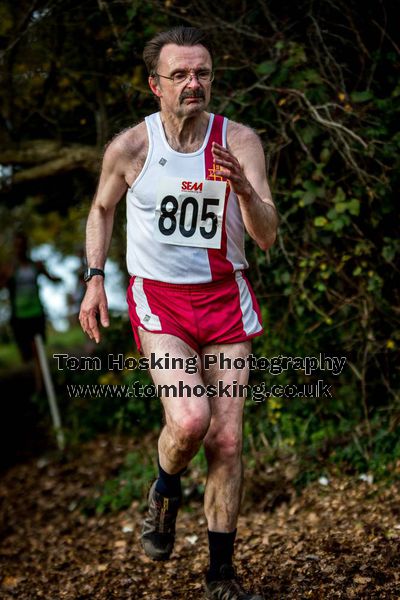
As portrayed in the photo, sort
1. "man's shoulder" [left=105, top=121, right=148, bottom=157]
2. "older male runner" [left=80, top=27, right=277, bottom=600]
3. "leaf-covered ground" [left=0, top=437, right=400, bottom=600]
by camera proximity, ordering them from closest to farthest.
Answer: "older male runner" [left=80, top=27, right=277, bottom=600] < "man's shoulder" [left=105, top=121, right=148, bottom=157] < "leaf-covered ground" [left=0, top=437, right=400, bottom=600]

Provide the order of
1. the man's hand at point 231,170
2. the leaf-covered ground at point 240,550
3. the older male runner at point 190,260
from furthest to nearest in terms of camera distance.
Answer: the leaf-covered ground at point 240,550 → the older male runner at point 190,260 → the man's hand at point 231,170

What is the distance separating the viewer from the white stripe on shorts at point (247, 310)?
3275 millimetres

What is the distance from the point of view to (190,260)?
10.4 ft

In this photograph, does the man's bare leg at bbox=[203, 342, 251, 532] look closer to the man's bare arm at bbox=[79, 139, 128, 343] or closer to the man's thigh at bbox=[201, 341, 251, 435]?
the man's thigh at bbox=[201, 341, 251, 435]

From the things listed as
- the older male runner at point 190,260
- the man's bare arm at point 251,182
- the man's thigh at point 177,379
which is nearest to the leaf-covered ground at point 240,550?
the older male runner at point 190,260

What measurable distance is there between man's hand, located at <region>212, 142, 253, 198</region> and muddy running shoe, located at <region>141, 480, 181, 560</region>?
1.42 meters

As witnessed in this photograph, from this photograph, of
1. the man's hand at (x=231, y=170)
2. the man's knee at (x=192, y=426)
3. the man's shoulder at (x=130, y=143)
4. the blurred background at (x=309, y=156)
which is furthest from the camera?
the blurred background at (x=309, y=156)

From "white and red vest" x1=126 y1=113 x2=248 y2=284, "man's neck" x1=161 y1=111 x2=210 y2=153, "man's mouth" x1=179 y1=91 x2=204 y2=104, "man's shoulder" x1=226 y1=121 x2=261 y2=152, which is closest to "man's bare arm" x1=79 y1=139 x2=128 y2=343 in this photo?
"white and red vest" x1=126 y1=113 x2=248 y2=284

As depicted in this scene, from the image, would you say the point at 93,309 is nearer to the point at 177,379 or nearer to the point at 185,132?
the point at 177,379

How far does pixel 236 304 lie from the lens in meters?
3.27

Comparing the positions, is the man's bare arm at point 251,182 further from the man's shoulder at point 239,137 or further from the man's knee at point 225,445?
the man's knee at point 225,445

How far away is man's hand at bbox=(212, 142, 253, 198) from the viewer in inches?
107

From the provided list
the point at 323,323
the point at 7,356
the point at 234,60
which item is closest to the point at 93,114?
the point at 234,60

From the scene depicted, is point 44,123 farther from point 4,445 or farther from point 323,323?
point 4,445
